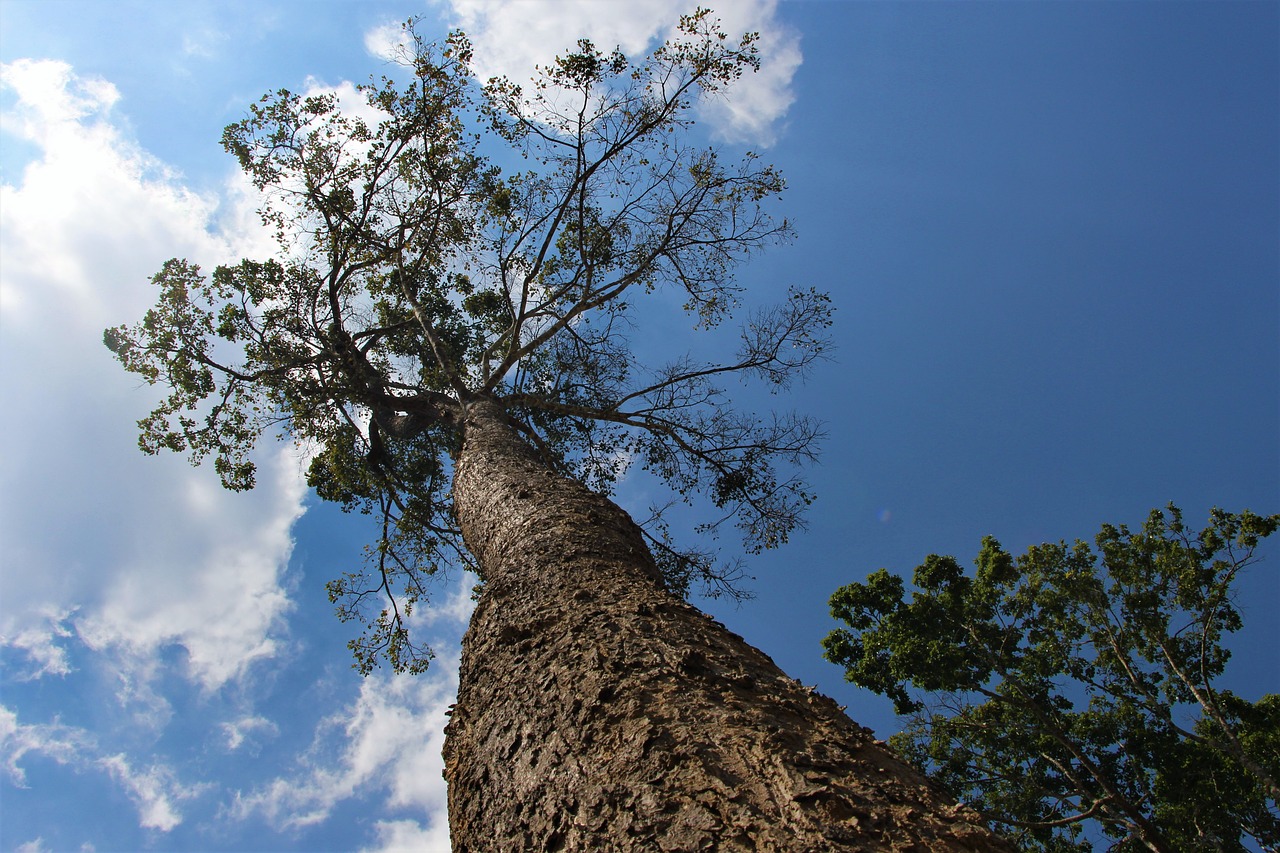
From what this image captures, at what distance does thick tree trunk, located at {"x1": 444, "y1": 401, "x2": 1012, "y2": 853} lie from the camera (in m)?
1.20

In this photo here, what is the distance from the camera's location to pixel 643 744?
1442mm

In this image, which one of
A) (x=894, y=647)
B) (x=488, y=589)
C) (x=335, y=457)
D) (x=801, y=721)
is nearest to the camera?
(x=801, y=721)

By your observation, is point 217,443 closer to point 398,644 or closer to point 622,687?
point 398,644

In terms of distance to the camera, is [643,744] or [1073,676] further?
[1073,676]

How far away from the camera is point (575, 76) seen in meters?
6.72

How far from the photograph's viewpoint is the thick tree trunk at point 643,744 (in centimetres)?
120

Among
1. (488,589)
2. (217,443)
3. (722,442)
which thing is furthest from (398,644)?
(488,589)

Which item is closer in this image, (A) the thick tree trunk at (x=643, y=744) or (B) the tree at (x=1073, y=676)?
(A) the thick tree trunk at (x=643, y=744)

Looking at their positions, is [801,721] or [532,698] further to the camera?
[532,698]

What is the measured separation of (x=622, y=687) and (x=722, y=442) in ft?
19.7

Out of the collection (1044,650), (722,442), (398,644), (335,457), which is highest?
(335,457)

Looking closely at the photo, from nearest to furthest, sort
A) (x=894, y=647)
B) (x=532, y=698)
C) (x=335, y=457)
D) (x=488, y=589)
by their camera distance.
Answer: (x=532, y=698) → (x=488, y=589) → (x=335, y=457) → (x=894, y=647)

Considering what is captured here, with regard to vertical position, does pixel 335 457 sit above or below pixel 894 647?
above

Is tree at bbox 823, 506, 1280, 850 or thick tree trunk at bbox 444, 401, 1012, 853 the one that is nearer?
thick tree trunk at bbox 444, 401, 1012, 853
